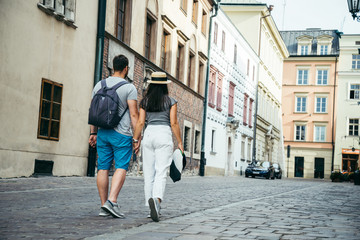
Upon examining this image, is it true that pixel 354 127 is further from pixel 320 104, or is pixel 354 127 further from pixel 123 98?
pixel 123 98

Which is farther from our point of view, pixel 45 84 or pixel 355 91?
pixel 355 91

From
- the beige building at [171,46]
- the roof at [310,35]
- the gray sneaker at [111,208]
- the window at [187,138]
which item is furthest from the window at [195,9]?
the roof at [310,35]

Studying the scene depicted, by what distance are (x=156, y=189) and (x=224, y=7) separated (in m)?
41.7

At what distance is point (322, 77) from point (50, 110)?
5424 cm

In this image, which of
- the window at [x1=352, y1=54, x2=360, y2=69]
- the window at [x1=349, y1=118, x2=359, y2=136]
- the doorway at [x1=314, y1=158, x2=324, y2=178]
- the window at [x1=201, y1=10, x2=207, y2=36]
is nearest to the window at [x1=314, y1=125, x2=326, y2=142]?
the doorway at [x1=314, y1=158, x2=324, y2=178]

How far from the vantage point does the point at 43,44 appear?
15133mm

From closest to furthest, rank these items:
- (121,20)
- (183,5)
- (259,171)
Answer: (121,20), (183,5), (259,171)

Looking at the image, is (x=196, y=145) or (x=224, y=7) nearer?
(x=196, y=145)

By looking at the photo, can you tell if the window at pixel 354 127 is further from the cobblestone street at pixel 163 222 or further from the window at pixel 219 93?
the cobblestone street at pixel 163 222

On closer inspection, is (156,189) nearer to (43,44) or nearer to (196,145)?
(43,44)

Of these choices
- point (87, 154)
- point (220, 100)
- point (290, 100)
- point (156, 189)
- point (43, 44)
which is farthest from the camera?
point (290, 100)

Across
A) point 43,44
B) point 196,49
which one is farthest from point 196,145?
point 43,44

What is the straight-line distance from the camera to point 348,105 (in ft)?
206

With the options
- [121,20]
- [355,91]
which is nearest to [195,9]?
[121,20]
